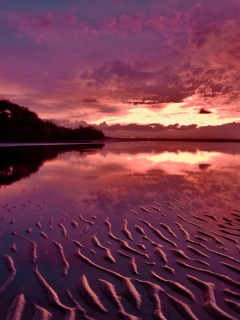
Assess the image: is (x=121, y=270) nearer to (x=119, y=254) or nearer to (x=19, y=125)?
(x=119, y=254)

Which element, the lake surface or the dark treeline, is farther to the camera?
the dark treeline

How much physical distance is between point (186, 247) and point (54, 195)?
7.05 meters

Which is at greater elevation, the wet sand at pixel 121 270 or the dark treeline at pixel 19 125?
A: the dark treeline at pixel 19 125

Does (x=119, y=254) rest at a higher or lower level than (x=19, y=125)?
lower

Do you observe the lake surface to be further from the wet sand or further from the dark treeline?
the dark treeline

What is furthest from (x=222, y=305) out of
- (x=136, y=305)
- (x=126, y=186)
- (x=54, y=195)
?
(x=126, y=186)

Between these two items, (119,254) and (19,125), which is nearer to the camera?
(119,254)

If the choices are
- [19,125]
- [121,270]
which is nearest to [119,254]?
[121,270]

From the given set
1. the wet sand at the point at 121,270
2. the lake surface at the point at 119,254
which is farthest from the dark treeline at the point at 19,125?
the wet sand at the point at 121,270

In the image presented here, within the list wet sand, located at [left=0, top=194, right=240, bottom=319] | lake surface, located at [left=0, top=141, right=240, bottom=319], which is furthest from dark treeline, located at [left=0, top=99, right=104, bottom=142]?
wet sand, located at [left=0, top=194, right=240, bottom=319]

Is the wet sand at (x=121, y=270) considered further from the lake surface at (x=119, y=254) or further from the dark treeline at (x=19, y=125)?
the dark treeline at (x=19, y=125)

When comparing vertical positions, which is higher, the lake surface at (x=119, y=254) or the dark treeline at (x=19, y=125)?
the dark treeline at (x=19, y=125)

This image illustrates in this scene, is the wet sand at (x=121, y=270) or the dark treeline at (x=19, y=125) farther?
the dark treeline at (x=19, y=125)

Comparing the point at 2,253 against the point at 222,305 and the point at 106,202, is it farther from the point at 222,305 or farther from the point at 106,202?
the point at 106,202
